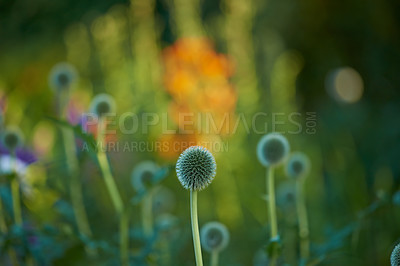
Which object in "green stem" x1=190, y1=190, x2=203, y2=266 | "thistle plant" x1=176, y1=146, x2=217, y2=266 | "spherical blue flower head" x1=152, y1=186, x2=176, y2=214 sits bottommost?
"spherical blue flower head" x1=152, y1=186, x2=176, y2=214

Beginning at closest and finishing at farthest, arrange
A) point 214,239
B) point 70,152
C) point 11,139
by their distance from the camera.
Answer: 1. point 214,239
2. point 11,139
3. point 70,152

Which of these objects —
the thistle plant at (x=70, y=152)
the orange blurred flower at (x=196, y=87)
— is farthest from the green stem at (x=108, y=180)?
the orange blurred flower at (x=196, y=87)

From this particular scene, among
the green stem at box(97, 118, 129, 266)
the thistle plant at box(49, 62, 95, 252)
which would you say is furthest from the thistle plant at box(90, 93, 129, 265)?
the thistle plant at box(49, 62, 95, 252)

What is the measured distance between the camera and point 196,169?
25.0 inches

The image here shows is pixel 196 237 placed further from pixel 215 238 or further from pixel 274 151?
pixel 274 151

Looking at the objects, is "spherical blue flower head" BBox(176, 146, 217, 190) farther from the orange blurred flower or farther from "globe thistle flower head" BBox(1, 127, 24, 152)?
the orange blurred flower

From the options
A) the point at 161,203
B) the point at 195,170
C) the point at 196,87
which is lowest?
the point at 161,203

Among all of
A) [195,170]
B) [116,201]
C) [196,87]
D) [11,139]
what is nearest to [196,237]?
[195,170]

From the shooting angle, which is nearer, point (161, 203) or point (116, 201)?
point (116, 201)

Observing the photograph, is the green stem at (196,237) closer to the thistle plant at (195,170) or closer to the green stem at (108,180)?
the thistle plant at (195,170)

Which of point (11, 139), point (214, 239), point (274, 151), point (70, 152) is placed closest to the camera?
point (214, 239)

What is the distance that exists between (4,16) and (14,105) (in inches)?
54.9

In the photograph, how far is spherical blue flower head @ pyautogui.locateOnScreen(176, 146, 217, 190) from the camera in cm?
62

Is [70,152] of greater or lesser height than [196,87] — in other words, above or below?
below
